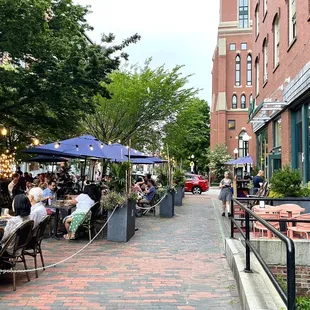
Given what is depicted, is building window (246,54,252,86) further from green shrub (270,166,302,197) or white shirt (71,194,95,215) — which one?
white shirt (71,194,95,215)

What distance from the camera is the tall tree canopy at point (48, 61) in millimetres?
10320

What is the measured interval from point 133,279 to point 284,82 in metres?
11.2

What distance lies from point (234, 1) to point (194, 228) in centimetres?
5058

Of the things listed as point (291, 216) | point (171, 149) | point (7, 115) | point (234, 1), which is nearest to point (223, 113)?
point (234, 1)

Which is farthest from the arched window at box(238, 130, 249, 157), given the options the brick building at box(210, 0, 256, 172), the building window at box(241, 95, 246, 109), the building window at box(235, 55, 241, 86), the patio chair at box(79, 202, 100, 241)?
the patio chair at box(79, 202, 100, 241)

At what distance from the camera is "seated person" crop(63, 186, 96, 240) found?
838 centimetres

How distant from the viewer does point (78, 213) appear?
845 centimetres

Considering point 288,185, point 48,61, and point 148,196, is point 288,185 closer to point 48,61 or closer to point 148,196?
point 148,196

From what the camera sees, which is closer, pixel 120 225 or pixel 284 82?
pixel 120 225

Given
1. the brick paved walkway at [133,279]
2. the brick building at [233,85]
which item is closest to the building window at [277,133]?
the brick paved walkway at [133,279]

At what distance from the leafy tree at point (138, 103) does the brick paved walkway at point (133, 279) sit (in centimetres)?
1630

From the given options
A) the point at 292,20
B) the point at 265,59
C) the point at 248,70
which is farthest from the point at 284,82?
the point at 248,70

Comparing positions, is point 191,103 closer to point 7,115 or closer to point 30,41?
point 7,115

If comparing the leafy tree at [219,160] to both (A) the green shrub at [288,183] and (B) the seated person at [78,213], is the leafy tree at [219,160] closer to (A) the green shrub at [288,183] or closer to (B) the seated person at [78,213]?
(A) the green shrub at [288,183]
